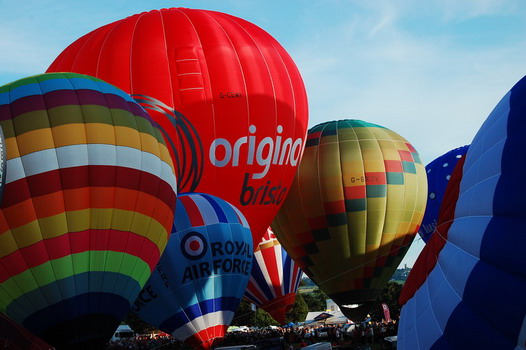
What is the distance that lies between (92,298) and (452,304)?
456cm

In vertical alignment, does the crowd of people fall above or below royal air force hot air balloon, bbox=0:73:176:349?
below

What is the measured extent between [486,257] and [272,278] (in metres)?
14.0

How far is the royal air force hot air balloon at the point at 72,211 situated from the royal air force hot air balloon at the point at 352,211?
8103 millimetres

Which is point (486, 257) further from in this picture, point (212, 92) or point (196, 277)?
point (212, 92)

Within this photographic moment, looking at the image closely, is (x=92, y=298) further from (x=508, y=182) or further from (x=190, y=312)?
(x=508, y=182)

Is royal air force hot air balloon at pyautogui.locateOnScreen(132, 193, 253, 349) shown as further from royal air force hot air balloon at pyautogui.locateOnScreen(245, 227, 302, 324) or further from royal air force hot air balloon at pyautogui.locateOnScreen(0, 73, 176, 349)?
royal air force hot air balloon at pyautogui.locateOnScreen(245, 227, 302, 324)

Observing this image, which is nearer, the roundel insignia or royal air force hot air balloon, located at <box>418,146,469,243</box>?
the roundel insignia

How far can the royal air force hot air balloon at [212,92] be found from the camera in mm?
13414

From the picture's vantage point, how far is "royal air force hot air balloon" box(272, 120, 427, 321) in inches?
673

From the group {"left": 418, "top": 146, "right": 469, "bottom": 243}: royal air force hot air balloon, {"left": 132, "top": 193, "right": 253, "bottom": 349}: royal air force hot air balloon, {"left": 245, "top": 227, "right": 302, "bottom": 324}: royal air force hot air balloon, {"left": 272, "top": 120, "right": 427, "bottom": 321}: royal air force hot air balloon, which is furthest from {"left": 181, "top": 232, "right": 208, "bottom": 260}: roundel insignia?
{"left": 418, "top": 146, "right": 469, "bottom": 243}: royal air force hot air balloon

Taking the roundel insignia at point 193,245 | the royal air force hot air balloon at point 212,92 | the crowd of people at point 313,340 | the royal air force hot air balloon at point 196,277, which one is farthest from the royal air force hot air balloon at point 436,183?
the roundel insignia at point 193,245

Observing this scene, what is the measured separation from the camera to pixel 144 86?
44.0 ft

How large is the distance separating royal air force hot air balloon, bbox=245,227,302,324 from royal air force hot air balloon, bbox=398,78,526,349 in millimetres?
12490

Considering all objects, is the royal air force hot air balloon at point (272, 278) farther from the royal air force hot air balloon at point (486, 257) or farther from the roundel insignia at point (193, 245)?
the royal air force hot air balloon at point (486, 257)
